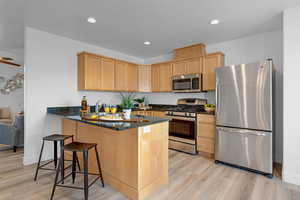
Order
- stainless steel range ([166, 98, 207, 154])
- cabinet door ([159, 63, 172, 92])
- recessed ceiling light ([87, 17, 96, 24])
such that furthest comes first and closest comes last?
cabinet door ([159, 63, 172, 92]) → stainless steel range ([166, 98, 207, 154]) → recessed ceiling light ([87, 17, 96, 24])

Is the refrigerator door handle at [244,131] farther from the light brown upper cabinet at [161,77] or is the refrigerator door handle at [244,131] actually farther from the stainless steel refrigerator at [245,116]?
the light brown upper cabinet at [161,77]

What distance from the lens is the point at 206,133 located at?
321 cm

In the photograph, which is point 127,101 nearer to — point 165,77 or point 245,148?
point 165,77

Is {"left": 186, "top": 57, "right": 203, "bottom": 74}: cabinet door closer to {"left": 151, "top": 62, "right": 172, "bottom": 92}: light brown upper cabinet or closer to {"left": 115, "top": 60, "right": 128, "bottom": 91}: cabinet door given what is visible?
{"left": 151, "top": 62, "right": 172, "bottom": 92}: light brown upper cabinet

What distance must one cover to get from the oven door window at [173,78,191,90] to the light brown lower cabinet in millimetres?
840

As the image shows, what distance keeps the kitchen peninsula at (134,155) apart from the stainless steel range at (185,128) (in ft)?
4.20

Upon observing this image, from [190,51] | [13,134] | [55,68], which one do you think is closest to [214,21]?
[190,51]

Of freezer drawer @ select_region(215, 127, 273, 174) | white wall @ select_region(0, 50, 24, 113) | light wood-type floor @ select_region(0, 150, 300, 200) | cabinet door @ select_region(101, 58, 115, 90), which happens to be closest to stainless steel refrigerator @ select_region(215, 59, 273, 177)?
freezer drawer @ select_region(215, 127, 273, 174)

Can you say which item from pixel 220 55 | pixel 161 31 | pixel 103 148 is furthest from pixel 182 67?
pixel 103 148

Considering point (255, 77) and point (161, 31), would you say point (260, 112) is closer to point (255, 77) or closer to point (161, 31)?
point (255, 77)

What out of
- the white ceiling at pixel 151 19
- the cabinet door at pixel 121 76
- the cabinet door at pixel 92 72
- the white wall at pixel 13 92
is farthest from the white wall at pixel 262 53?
the white wall at pixel 13 92

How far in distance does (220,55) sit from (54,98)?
3.69 metres

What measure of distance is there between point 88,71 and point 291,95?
3.70 m

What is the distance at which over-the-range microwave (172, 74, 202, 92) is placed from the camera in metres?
3.59
